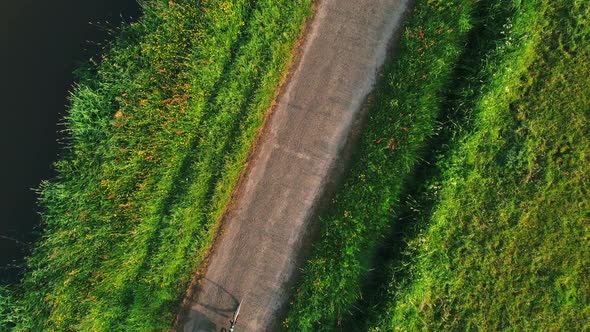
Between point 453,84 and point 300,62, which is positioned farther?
point 300,62

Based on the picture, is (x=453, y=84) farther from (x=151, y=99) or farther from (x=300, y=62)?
(x=151, y=99)

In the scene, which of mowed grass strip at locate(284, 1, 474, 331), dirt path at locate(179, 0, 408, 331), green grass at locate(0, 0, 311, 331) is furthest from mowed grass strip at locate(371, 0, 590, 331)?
green grass at locate(0, 0, 311, 331)

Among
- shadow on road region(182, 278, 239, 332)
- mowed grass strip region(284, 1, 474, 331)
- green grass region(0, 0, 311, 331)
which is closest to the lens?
mowed grass strip region(284, 1, 474, 331)

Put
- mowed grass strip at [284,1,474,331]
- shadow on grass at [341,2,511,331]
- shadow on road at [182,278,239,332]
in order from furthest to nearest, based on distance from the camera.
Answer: shadow on road at [182,278,239,332] → mowed grass strip at [284,1,474,331] → shadow on grass at [341,2,511,331]

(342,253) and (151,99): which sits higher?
(151,99)

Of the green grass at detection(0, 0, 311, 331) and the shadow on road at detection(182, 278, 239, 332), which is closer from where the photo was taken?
the green grass at detection(0, 0, 311, 331)

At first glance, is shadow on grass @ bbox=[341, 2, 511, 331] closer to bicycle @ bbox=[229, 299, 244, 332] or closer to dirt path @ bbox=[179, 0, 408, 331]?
dirt path @ bbox=[179, 0, 408, 331]

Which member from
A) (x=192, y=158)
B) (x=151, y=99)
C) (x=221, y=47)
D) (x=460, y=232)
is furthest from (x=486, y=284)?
(x=151, y=99)
